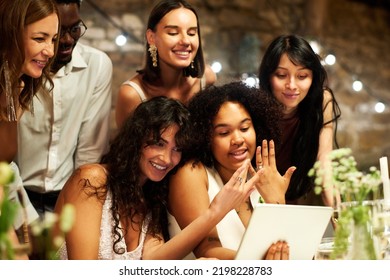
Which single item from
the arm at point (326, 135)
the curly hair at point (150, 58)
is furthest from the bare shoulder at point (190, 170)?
the arm at point (326, 135)

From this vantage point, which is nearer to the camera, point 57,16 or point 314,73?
point 57,16

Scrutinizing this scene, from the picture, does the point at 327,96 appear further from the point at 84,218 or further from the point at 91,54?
the point at 84,218

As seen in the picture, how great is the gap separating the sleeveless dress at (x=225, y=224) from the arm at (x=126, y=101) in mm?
364

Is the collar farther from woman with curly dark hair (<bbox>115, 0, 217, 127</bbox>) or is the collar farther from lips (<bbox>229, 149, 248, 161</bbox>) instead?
lips (<bbox>229, 149, 248, 161</bbox>)

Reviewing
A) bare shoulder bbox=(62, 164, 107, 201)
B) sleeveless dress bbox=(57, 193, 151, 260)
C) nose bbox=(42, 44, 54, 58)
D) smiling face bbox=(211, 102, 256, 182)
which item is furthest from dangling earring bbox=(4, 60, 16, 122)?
smiling face bbox=(211, 102, 256, 182)

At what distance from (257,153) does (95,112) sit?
0.59 m

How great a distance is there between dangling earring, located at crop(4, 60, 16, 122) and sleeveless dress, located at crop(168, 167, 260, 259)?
60 centimetres

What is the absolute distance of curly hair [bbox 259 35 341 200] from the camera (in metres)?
2.54

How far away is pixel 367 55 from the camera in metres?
4.72

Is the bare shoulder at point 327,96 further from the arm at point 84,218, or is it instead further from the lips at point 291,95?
A: the arm at point 84,218

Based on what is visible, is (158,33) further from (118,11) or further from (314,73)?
(118,11)

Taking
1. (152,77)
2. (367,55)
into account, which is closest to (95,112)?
(152,77)

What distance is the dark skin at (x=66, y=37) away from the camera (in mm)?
2428
